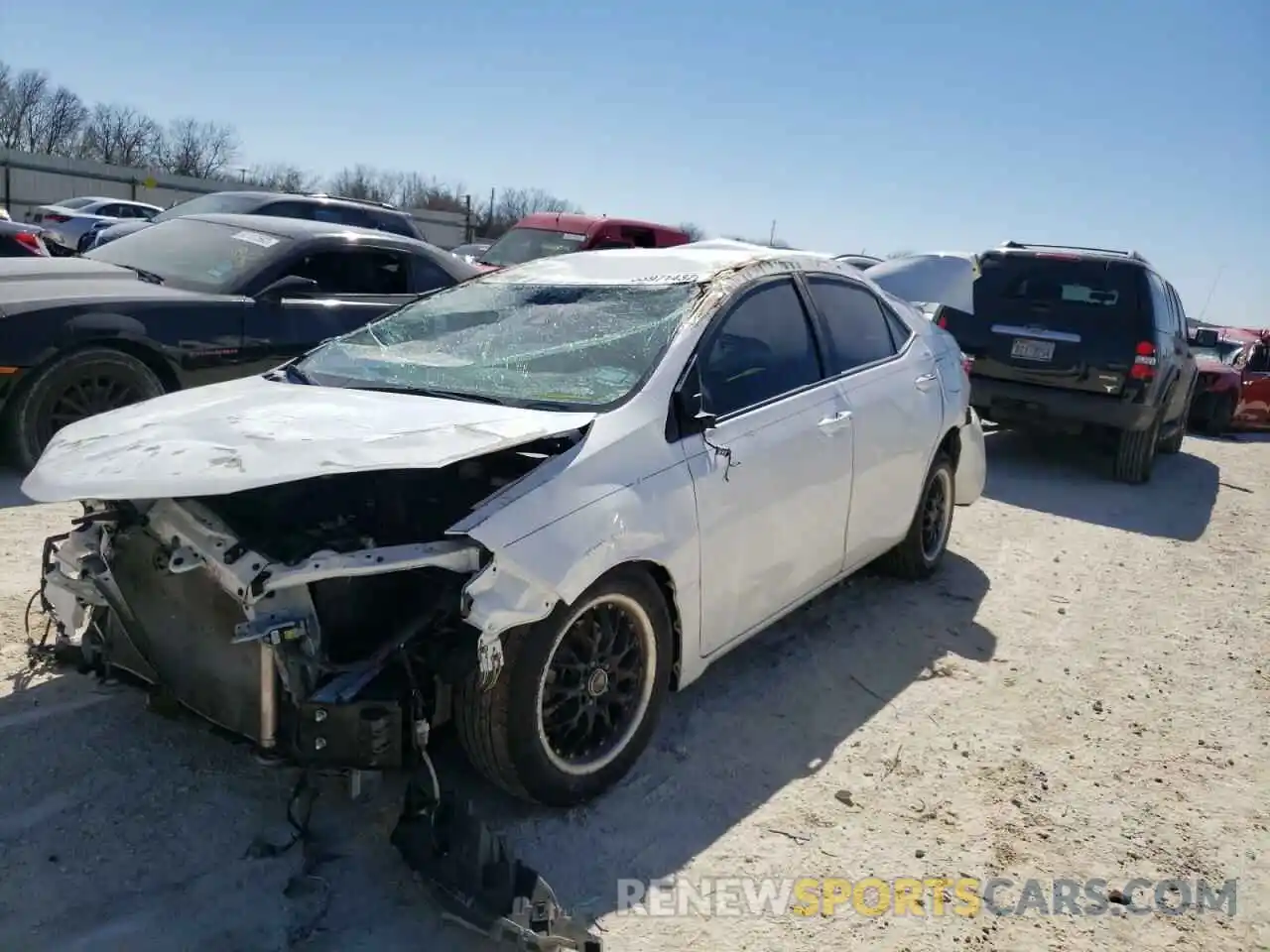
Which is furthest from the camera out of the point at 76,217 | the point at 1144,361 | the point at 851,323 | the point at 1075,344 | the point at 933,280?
the point at 76,217

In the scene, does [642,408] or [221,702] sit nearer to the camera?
[221,702]

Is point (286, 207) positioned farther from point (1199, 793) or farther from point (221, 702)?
point (1199, 793)

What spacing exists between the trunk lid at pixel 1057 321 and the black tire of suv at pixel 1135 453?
0.67 meters

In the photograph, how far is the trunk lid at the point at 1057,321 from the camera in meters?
8.38

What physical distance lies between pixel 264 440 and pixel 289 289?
3.84 m

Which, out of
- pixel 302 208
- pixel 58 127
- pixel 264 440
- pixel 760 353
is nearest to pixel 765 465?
pixel 760 353

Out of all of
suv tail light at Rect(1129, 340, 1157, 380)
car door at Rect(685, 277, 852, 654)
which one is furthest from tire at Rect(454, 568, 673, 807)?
suv tail light at Rect(1129, 340, 1157, 380)

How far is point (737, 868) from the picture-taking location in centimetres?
296

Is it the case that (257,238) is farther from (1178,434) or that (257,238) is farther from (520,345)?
(1178,434)

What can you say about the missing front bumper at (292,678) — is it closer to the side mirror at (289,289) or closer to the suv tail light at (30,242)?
the side mirror at (289,289)

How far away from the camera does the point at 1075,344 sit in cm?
845

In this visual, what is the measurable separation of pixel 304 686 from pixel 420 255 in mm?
5526

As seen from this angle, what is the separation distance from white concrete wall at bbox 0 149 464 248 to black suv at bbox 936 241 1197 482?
26230 millimetres

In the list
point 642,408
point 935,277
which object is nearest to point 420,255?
point 935,277
